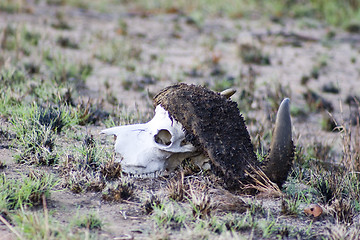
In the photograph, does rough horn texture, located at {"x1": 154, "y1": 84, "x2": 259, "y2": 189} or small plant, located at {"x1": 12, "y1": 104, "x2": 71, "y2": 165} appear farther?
small plant, located at {"x1": 12, "y1": 104, "x2": 71, "y2": 165}

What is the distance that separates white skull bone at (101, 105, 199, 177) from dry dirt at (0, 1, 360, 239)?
106 centimetres

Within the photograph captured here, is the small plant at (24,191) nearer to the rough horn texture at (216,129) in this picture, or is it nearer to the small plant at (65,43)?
the rough horn texture at (216,129)

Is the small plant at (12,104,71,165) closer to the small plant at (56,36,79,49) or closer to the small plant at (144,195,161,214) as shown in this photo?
the small plant at (144,195,161,214)

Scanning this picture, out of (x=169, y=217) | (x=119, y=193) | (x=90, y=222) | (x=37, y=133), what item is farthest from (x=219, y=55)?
(x=90, y=222)

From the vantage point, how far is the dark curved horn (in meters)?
3.27

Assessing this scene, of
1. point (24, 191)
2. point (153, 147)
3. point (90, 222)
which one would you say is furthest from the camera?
point (153, 147)

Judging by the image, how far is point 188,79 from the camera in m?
8.16

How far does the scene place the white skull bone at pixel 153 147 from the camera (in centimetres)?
375

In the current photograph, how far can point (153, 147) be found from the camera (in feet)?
12.3

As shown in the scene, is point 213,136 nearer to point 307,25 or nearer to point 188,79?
point 188,79

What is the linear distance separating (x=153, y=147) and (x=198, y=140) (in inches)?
15.0

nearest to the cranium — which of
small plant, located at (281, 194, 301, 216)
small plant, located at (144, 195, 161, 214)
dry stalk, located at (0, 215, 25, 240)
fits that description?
small plant, located at (281, 194, 301, 216)

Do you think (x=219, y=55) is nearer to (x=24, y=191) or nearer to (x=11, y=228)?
(x=24, y=191)

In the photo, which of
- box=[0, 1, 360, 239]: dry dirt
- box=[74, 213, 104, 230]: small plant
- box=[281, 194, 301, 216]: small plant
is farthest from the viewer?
box=[0, 1, 360, 239]: dry dirt
